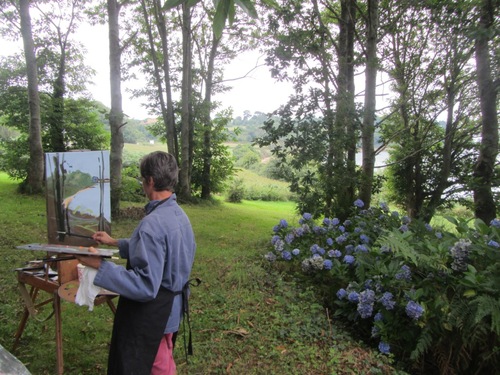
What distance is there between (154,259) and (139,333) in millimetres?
452

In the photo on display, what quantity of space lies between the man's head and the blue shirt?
0.09 meters

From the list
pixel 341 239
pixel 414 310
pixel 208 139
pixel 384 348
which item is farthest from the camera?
pixel 208 139

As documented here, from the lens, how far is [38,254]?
5.15 meters

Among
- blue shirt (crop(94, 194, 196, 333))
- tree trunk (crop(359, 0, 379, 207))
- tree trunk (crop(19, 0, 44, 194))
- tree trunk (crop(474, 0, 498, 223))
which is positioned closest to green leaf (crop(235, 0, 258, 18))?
blue shirt (crop(94, 194, 196, 333))

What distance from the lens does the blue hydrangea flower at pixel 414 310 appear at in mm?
2842

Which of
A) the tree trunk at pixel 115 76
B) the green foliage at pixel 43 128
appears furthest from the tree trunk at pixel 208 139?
the tree trunk at pixel 115 76

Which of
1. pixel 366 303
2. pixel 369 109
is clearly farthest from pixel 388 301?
pixel 369 109

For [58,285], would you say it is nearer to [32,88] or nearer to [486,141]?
[486,141]

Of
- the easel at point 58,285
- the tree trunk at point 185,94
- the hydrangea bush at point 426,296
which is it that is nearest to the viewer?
the easel at point 58,285

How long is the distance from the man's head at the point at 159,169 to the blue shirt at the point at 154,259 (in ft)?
0.30

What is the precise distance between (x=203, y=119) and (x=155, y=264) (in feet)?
40.8

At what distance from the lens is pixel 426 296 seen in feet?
10.2

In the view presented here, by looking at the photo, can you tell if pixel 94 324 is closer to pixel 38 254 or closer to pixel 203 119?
pixel 38 254

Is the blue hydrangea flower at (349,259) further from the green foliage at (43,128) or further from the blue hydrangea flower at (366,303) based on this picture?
the green foliage at (43,128)
